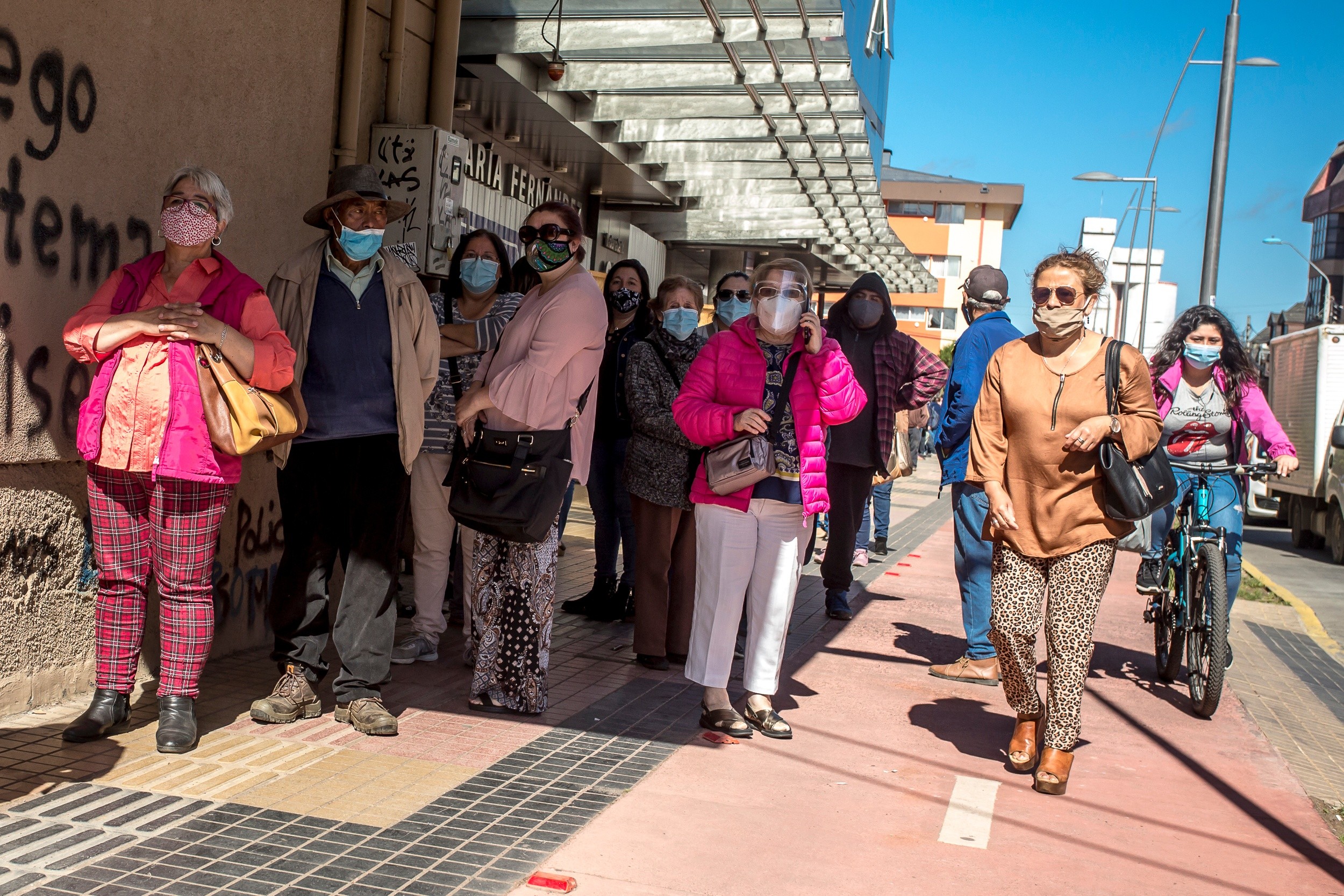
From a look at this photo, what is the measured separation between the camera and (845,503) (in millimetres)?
7766

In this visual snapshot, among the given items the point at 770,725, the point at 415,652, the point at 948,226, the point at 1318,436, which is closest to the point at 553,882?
the point at 770,725

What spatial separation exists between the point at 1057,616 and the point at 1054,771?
23.4 inches

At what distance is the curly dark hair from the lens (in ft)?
23.4

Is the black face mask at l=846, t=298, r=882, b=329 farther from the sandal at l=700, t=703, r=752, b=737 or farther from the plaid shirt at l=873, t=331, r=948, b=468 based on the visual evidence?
the sandal at l=700, t=703, r=752, b=737

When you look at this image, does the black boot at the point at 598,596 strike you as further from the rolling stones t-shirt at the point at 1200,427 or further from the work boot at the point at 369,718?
the rolling stones t-shirt at the point at 1200,427

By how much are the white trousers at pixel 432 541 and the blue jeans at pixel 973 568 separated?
2631mm

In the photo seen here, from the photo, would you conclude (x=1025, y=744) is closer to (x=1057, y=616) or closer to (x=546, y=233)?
(x=1057, y=616)

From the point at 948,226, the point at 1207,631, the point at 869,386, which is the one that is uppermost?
the point at 948,226

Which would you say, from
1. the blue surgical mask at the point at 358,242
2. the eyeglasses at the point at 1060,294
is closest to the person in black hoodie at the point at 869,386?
the eyeglasses at the point at 1060,294

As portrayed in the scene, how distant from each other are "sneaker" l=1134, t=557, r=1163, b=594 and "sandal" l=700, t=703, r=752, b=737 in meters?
3.04

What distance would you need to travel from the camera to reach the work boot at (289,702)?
5.08m

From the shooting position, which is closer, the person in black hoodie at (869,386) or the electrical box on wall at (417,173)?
the electrical box on wall at (417,173)

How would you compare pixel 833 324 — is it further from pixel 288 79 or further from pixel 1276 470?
pixel 288 79

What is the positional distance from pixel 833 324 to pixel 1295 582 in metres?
8.92
